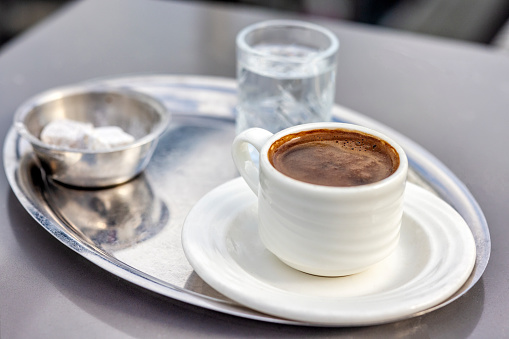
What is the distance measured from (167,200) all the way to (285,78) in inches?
8.7

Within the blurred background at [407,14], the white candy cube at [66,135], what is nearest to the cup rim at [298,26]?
the white candy cube at [66,135]

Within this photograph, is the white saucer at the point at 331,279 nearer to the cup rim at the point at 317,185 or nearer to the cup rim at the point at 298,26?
the cup rim at the point at 317,185

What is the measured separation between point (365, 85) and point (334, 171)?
53cm

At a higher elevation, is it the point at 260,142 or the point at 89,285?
the point at 260,142

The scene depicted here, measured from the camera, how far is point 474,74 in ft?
3.49

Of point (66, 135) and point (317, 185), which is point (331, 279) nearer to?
point (317, 185)

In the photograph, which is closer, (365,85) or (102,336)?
(102,336)

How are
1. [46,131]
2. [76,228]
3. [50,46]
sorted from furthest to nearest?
1. [50,46]
2. [46,131]
3. [76,228]

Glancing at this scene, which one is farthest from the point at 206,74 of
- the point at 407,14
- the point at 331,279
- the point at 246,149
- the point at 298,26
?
the point at 407,14

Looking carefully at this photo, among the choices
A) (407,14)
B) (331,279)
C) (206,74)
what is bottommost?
(407,14)

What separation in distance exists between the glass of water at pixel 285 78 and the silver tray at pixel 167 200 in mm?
69

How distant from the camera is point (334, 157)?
0.56 meters

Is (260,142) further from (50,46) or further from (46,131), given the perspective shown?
(50,46)

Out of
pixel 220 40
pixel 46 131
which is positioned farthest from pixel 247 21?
pixel 46 131
